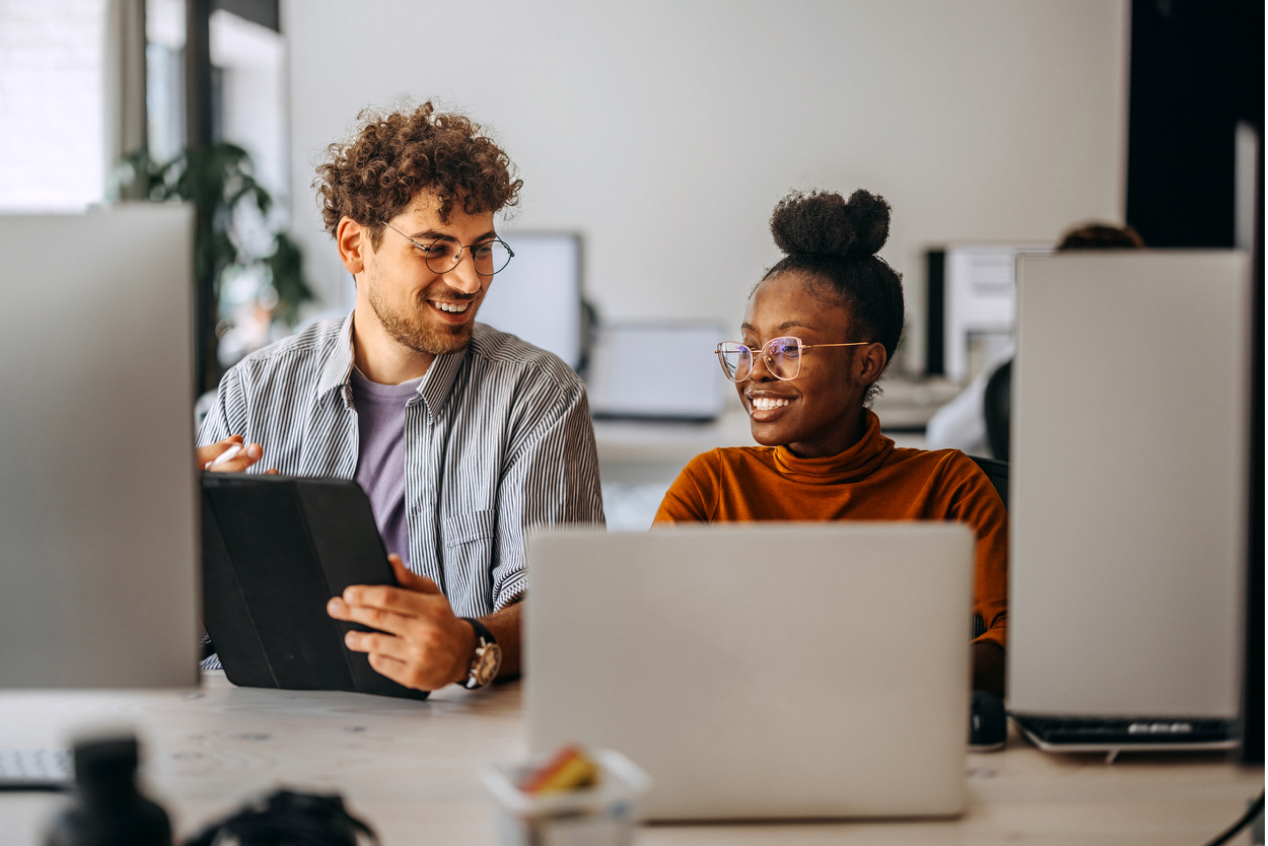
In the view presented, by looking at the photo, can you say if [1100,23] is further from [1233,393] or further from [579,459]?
[1233,393]

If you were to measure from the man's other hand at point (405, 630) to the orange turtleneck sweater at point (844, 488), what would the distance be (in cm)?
36

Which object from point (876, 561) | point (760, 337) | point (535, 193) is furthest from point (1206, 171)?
point (535, 193)

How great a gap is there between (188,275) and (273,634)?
37 centimetres

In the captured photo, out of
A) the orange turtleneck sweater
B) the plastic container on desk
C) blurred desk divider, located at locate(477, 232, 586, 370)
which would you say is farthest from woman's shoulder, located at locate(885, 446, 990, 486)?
blurred desk divider, located at locate(477, 232, 586, 370)

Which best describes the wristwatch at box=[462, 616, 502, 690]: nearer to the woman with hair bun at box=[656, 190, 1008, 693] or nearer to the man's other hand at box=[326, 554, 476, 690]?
the man's other hand at box=[326, 554, 476, 690]

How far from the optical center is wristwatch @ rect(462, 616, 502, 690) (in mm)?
982

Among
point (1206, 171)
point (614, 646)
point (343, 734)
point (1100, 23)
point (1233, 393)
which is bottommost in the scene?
point (343, 734)

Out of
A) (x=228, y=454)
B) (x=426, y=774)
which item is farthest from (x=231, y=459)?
(x=426, y=774)

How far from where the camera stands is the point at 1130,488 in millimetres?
729

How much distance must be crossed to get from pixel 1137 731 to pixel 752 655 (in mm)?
371

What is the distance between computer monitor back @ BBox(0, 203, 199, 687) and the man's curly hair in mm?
753

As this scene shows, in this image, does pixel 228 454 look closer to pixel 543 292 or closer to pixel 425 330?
pixel 425 330

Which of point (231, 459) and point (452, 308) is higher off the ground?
point (452, 308)

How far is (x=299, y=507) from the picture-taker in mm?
862
